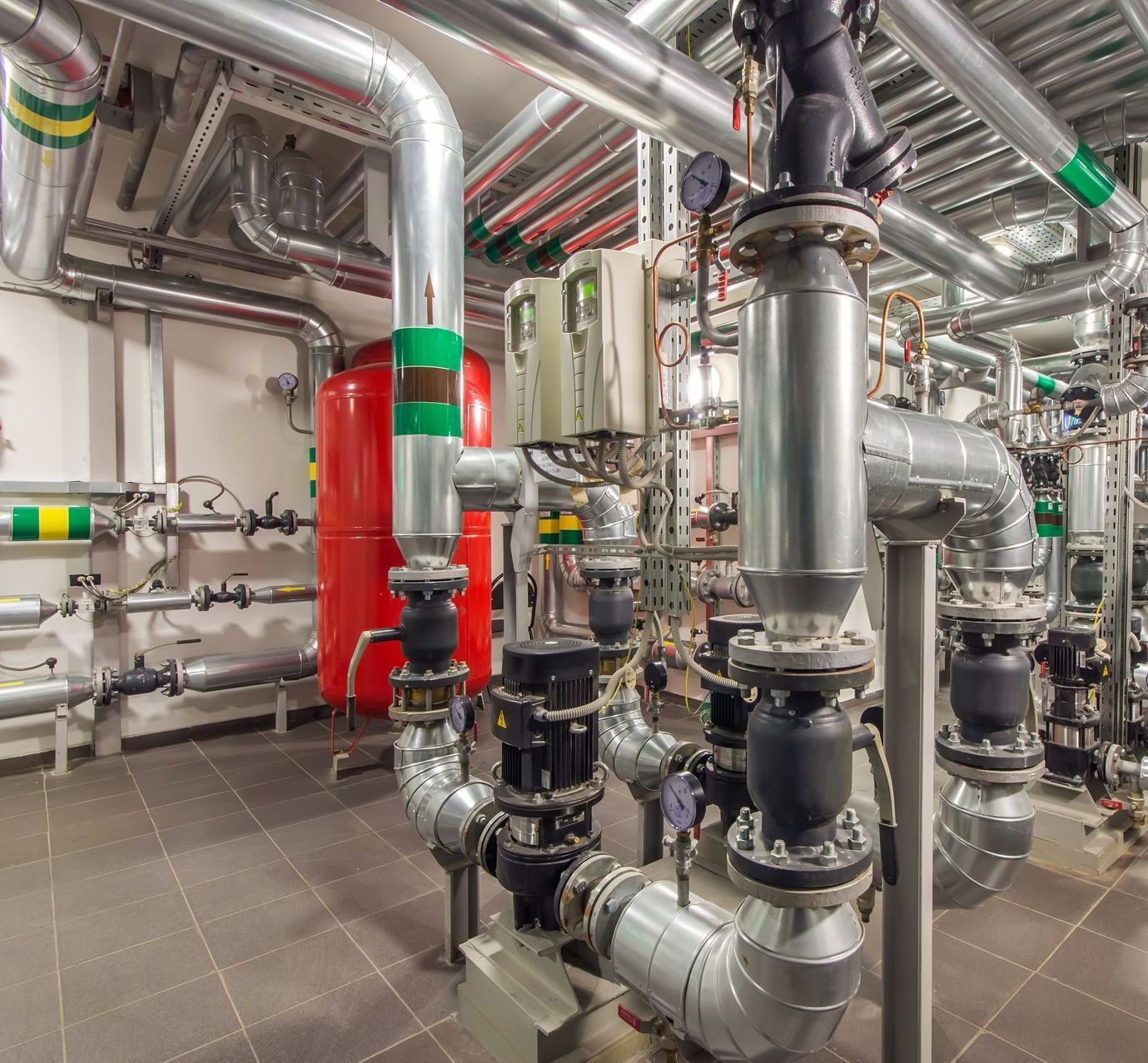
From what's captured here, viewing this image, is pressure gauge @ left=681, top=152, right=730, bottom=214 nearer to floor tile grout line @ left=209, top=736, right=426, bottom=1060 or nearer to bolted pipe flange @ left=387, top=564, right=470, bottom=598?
bolted pipe flange @ left=387, top=564, right=470, bottom=598

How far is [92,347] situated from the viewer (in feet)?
11.0

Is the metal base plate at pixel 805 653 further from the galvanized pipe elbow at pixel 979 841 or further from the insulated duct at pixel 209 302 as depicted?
the insulated duct at pixel 209 302

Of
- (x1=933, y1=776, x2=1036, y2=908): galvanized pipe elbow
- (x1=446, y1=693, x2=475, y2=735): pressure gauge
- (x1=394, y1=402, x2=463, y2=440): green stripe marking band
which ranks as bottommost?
(x1=933, y1=776, x2=1036, y2=908): galvanized pipe elbow

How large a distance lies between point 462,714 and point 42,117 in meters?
2.25

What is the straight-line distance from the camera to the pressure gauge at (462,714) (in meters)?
1.75

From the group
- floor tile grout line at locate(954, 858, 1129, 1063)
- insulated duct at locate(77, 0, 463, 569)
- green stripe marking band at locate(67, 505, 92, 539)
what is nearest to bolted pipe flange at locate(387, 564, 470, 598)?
insulated duct at locate(77, 0, 463, 569)

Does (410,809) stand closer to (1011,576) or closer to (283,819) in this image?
(283,819)

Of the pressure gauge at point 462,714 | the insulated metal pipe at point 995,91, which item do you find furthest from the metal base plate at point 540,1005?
the insulated metal pipe at point 995,91

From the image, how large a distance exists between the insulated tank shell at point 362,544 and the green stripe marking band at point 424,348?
1158 mm

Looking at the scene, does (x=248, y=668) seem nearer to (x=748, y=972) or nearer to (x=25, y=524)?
(x=25, y=524)

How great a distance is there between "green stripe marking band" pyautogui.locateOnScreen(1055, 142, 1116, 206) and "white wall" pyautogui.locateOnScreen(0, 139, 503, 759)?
12.1ft

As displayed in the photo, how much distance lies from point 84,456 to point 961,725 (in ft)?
13.4

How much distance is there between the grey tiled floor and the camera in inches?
60.7

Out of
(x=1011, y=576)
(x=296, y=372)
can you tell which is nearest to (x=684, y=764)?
(x=1011, y=576)
